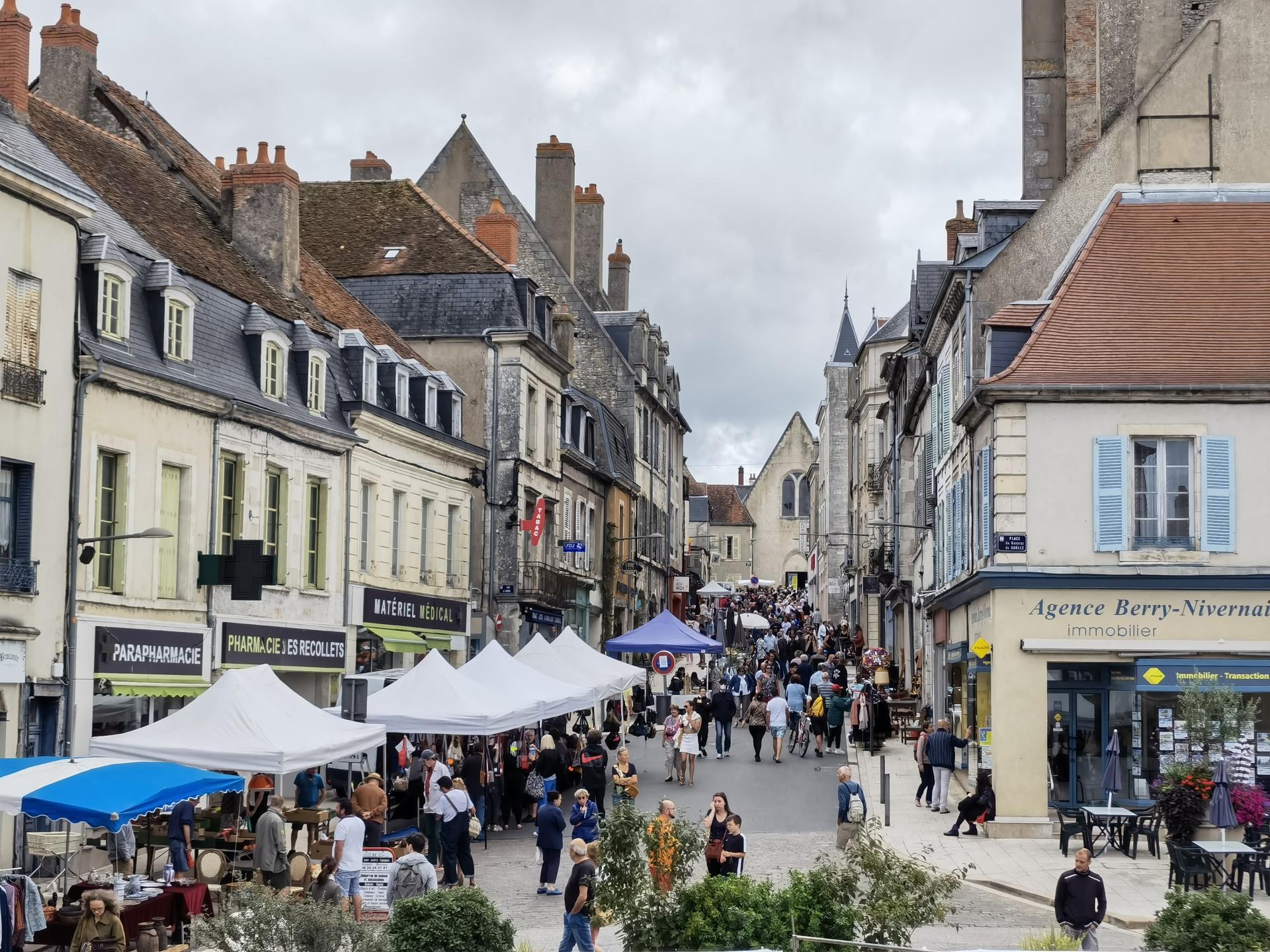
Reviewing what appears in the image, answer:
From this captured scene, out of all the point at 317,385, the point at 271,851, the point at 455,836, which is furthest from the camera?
the point at 317,385

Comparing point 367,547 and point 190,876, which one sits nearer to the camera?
point 190,876

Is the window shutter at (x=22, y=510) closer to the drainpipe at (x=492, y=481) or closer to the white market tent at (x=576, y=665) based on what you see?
the white market tent at (x=576, y=665)

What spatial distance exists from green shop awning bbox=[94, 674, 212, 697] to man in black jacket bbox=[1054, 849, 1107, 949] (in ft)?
39.2

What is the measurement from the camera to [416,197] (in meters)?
37.7

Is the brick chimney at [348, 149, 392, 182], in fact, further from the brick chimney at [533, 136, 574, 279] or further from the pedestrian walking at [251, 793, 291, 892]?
the pedestrian walking at [251, 793, 291, 892]

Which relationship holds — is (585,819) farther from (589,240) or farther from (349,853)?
(589,240)

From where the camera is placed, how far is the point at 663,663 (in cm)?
3225

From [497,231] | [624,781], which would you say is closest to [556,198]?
[497,231]

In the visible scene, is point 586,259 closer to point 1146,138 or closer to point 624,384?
point 624,384

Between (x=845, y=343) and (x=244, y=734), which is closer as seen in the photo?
(x=244, y=734)

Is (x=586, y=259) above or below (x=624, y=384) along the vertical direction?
above

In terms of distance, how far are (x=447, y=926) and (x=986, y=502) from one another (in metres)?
13.9

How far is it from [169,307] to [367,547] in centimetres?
799

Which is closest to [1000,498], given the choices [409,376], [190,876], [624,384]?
[190,876]
